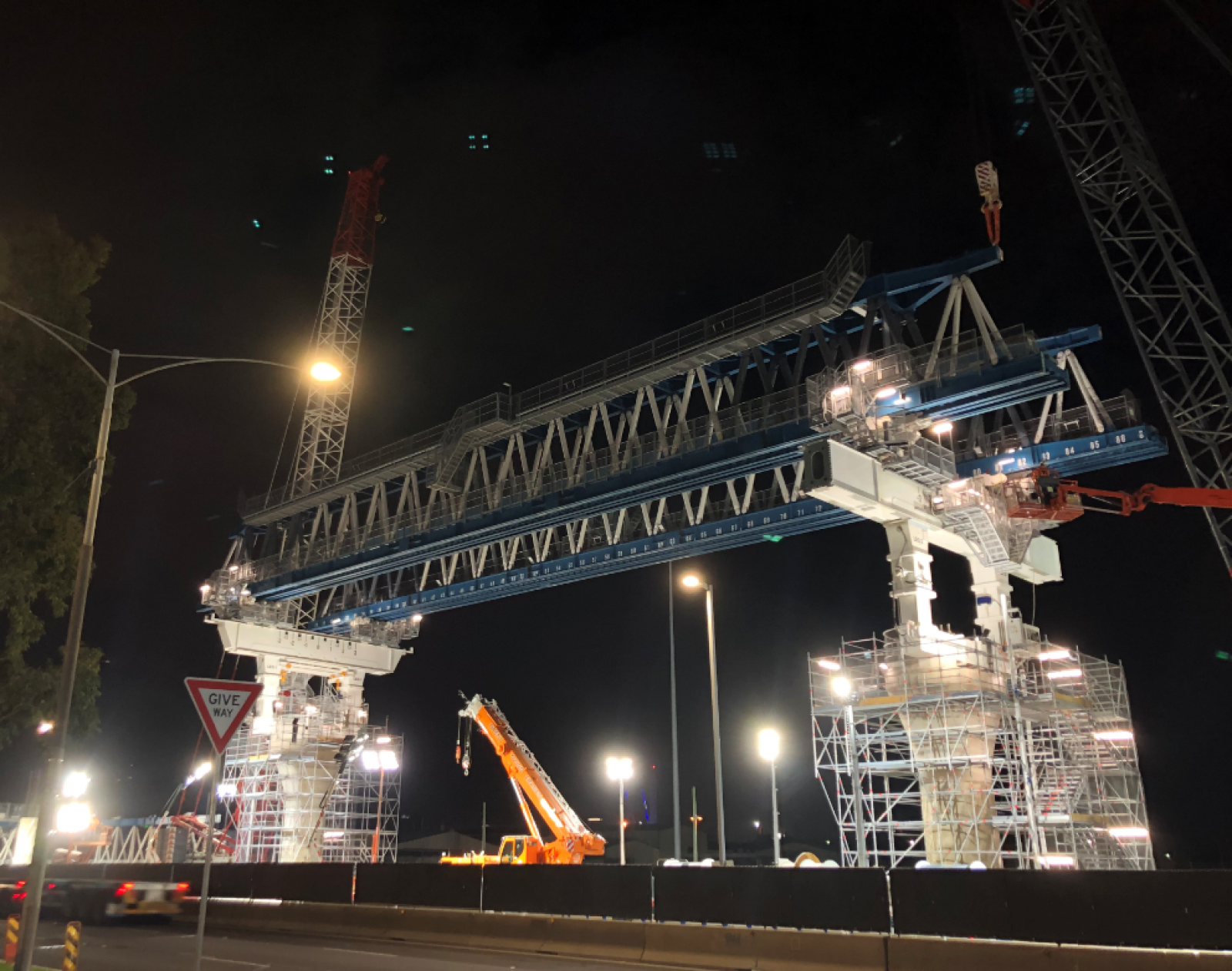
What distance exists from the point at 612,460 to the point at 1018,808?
18.5 meters

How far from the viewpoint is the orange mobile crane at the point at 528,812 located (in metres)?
38.2

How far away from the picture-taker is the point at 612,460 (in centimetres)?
3472

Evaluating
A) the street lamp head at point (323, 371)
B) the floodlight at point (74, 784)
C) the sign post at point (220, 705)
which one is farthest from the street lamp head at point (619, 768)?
the floodlight at point (74, 784)

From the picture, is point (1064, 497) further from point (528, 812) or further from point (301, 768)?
point (301, 768)

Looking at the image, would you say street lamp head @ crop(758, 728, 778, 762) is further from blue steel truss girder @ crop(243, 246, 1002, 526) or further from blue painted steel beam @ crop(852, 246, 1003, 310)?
blue painted steel beam @ crop(852, 246, 1003, 310)

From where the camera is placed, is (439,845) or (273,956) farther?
(439,845)

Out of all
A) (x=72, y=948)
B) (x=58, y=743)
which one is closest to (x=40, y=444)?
(x=58, y=743)

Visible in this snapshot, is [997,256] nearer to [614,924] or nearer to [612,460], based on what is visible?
[612,460]

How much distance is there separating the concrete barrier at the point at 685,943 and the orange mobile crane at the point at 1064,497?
18045mm

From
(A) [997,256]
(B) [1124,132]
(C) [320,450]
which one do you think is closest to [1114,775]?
(A) [997,256]

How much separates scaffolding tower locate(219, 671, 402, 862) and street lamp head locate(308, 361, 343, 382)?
35.7m

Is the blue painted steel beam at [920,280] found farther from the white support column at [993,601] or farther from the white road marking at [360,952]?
the white road marking at [360,952]

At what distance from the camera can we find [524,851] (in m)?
38.6

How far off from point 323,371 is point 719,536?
21.6 metres
